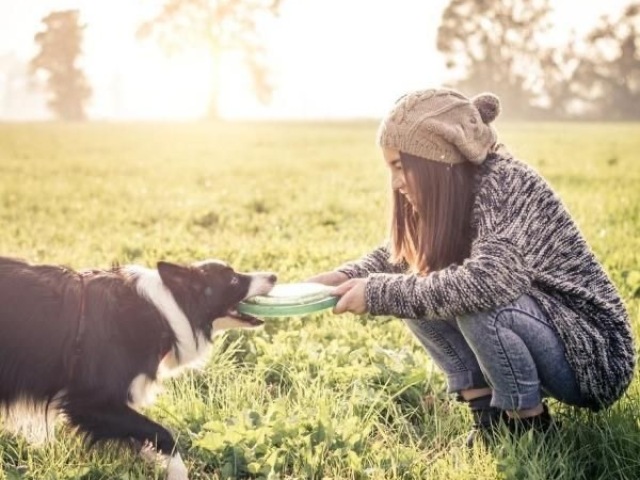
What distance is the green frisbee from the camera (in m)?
3.27

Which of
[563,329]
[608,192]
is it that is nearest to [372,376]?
[563,329]

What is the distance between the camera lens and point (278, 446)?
3211 millimetres

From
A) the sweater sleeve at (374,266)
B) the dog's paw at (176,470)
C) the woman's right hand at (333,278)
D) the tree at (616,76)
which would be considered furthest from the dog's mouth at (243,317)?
the tree at (616,76)

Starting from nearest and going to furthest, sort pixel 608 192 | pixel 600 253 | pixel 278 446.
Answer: pixel 278 446 → pixel 600 253 → pixel 608 192

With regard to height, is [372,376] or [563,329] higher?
[563,329]

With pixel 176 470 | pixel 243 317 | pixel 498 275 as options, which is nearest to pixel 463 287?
pixel 498 275

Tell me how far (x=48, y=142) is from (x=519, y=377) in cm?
2151

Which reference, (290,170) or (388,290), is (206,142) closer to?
(290,170)

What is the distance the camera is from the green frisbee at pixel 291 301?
3268 mm

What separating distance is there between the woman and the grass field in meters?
0.25

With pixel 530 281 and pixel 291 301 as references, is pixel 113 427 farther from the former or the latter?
pixel 530 281

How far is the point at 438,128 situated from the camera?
118 inches

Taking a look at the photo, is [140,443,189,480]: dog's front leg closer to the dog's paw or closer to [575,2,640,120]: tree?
the dog's paw

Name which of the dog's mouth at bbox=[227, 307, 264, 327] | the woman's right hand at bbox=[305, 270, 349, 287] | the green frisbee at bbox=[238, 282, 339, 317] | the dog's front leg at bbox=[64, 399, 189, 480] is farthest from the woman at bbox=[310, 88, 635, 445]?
the dog's front leg at bbox=[64, 399, 189, 480]
